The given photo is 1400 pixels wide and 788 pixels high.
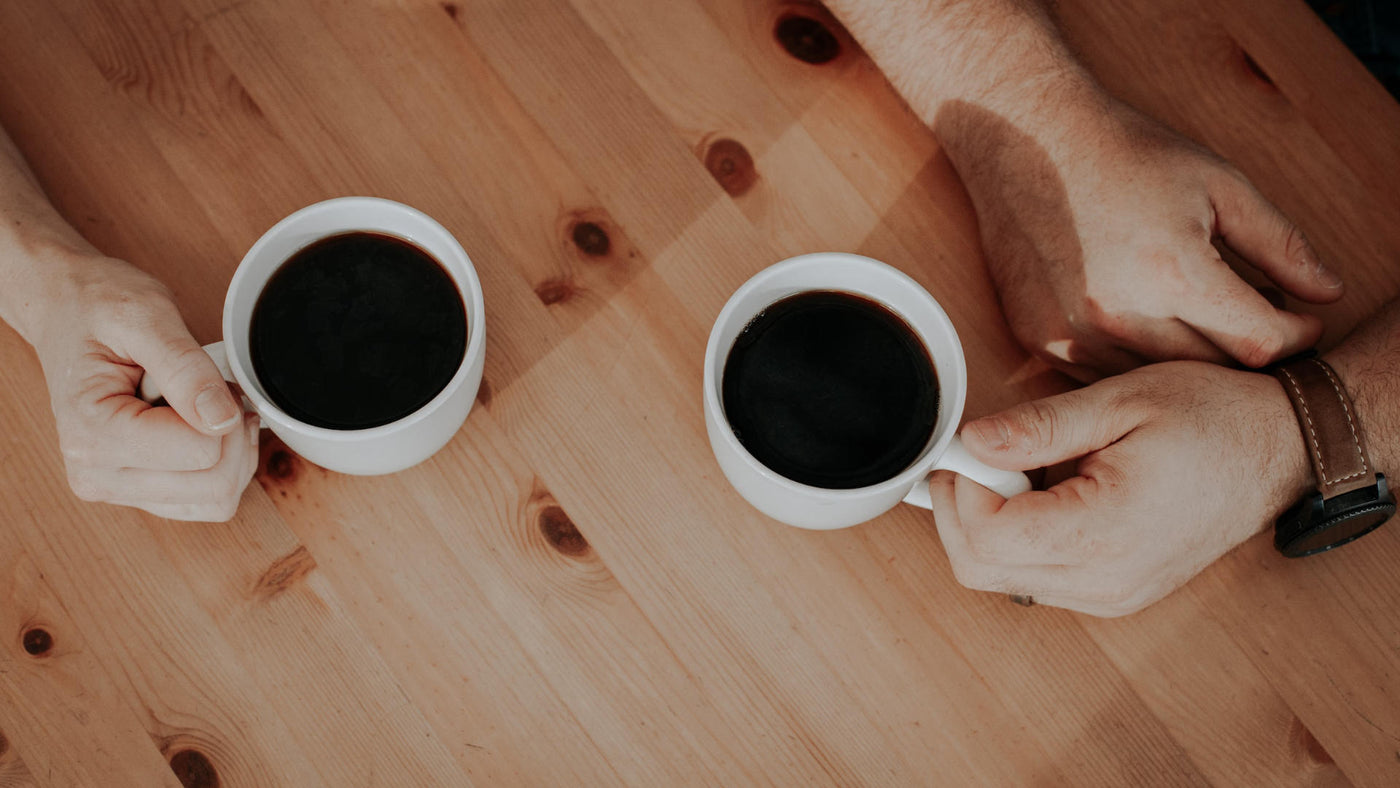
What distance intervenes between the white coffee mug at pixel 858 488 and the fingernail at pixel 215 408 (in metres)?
0.37

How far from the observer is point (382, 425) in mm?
725

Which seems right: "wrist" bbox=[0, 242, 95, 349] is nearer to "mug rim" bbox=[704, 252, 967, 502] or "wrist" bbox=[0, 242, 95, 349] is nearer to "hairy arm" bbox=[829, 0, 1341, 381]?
"mug rim" bbox=[704, 252, 967, 502]

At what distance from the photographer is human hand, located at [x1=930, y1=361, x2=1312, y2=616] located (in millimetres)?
Result: 791

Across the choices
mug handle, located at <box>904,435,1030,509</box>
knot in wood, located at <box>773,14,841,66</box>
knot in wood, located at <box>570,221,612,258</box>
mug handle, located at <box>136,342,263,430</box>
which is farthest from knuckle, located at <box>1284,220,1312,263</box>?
mug handle, located at <box>136,342,263,430</box>

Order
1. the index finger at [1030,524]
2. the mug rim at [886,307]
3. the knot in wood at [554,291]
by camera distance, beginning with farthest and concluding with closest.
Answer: the knot in wood at [554,291]
the index finger at [1030,524]
the mug rim at [886,307]

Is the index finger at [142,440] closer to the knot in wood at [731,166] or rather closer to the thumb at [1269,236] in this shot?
the knot in wood at [731,166]

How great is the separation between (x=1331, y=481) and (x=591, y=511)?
696mm

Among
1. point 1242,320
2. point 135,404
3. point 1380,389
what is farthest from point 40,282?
point 1380,389

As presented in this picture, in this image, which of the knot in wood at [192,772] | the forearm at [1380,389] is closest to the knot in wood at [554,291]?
the knot in wood at [192,772]

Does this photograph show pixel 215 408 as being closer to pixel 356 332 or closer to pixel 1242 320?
pixel 356 332

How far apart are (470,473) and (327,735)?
26 cm

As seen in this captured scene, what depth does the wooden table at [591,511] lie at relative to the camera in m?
0.81

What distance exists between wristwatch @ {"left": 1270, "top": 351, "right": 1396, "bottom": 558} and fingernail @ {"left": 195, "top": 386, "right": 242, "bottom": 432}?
0.94 m

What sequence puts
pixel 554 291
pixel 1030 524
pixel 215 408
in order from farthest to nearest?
pixel 554 291 < pixel 1030 524 < pixel 215 408
